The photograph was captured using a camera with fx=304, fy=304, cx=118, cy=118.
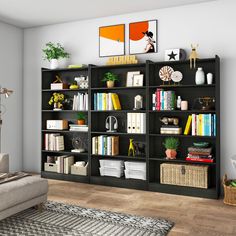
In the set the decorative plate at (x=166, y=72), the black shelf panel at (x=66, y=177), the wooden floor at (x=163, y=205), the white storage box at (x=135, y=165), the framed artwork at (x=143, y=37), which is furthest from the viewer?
the black shelf panel at (x=66, y=177)

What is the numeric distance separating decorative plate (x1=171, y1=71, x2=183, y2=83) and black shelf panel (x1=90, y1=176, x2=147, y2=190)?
1.58 meters

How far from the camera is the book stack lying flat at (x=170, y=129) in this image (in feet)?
14.4

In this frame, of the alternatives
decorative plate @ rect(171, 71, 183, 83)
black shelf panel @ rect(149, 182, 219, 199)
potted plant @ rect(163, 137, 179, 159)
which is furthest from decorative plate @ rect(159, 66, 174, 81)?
black shelf panel @ rect(149, 182, 219, 199)

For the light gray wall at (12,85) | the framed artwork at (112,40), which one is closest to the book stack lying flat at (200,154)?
the framed artwork at (112,40)

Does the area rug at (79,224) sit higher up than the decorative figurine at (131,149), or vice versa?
the decorative figurine at (131,149)

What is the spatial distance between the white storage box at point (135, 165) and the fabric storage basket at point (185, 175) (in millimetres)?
294

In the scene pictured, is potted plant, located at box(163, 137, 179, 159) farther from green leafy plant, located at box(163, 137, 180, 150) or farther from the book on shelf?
the book on shelf

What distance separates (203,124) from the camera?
4.20 metres

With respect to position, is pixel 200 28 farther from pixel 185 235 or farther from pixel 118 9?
pixel 185 235

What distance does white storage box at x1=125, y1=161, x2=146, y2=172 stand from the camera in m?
4.61

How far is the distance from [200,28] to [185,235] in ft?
9.69

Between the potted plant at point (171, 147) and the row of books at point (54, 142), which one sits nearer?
the potted plant at point (171, 147)

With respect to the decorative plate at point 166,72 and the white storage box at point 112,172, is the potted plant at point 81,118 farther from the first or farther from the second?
the decorative plate at point 166,72

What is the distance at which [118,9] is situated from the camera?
475cm
